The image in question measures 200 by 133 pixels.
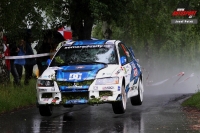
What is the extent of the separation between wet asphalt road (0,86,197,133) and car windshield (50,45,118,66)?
124 centimetres

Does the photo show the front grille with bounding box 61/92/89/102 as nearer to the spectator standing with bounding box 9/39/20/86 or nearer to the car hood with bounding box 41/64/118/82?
the car hood with bounding box 41/64/118/82

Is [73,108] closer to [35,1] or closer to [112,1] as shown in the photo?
[35,1]

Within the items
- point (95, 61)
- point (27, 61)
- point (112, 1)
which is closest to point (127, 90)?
point (95, 61)

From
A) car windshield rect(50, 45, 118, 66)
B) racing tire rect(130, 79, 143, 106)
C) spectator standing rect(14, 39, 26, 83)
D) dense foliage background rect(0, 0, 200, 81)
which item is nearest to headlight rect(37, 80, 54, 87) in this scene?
car windshield rect(50, 45, 118, 66)

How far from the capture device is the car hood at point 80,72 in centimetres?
1333

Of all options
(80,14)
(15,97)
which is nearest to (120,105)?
(15,97)

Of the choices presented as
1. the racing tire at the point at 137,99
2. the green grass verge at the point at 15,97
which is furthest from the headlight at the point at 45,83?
the racing tire at the point at 137,99

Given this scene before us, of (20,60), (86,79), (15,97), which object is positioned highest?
(86,79)

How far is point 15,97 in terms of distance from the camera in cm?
1686

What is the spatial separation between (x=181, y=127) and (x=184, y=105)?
4986 mm

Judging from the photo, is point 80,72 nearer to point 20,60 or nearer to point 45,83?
point 45,83

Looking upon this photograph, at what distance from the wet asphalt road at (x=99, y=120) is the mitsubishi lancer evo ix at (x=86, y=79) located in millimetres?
412

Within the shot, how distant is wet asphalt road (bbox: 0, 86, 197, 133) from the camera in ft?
38.0

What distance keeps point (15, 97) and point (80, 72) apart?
3965 millimetres
